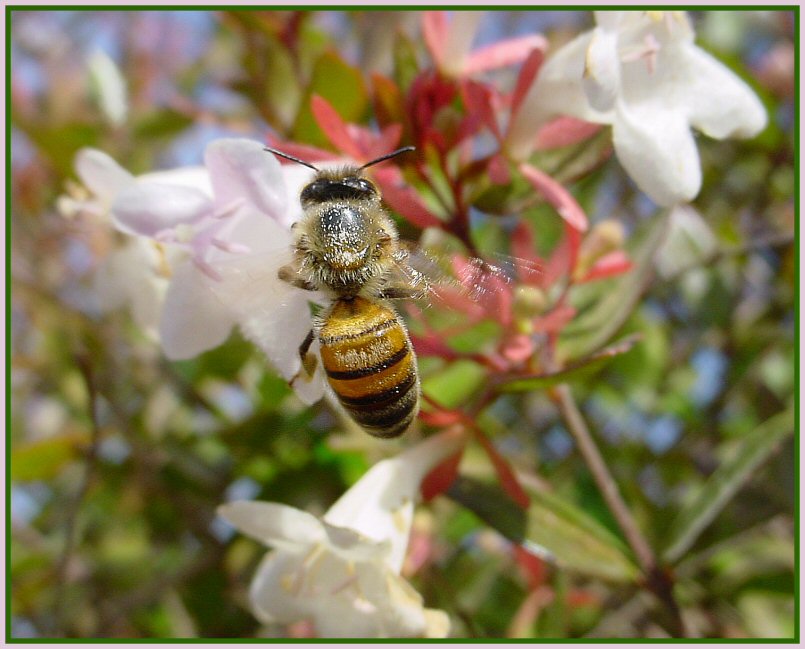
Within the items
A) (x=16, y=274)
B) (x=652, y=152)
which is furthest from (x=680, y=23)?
(x=16, y=274)

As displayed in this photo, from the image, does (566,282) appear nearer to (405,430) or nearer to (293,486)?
(405,430)

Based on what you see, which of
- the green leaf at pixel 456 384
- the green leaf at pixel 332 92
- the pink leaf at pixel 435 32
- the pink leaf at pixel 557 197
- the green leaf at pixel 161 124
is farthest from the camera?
the green leaf at pixel 161 124

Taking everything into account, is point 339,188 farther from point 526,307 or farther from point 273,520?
point 273,520

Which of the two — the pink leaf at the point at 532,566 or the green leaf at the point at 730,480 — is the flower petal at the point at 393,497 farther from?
the pink leaf at the point at 532,566

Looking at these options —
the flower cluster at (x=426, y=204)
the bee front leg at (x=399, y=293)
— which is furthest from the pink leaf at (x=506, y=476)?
the bee front leg at (x=399, y=293)

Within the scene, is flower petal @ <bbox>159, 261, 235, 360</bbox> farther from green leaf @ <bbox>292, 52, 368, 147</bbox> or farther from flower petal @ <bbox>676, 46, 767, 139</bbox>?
flower petal @ <bbox>676, 46, 767, 139</bbox>

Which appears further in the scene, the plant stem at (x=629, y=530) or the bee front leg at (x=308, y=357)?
the plant stem at (x=629, y=530)
